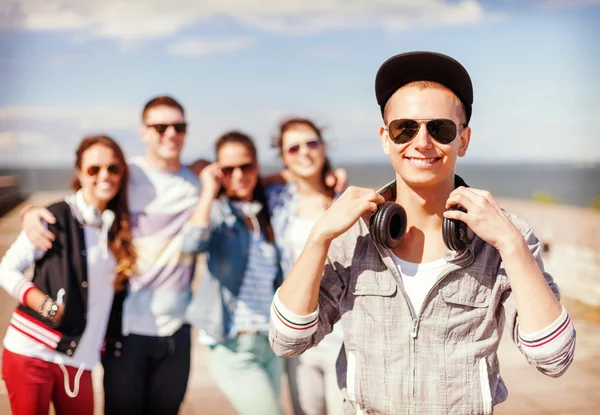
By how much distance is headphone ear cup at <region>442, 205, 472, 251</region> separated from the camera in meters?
1.75

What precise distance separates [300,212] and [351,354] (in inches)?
65.6

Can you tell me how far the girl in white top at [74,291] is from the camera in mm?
3059

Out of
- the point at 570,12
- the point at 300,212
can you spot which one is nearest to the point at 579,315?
the point at 570,12

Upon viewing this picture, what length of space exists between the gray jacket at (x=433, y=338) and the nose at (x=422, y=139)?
0.30 metres

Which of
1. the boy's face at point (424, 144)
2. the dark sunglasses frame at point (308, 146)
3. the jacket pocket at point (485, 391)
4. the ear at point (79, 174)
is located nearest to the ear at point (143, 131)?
the ear at point (79, 174)

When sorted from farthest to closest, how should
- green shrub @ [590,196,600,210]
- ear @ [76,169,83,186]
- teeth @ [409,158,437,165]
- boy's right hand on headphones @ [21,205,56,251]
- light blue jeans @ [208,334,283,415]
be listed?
green shrub @ [590,196,600,210], ear @ [76,169,83,186], light blue jeans @ [208,334,283,415], boy's right hand on headphones @ [21,205,56,251], teeth @ [409,158,437,165]

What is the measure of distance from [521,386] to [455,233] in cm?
361

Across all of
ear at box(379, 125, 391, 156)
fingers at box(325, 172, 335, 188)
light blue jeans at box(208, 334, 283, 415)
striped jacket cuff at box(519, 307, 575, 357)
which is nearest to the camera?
striped jacket cuff at box(519, 307, 575, 357)

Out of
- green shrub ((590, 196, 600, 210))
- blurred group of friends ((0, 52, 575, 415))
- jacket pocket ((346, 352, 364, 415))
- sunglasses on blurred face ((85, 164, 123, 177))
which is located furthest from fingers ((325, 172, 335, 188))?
green shrub ((590, 196, 600, 210))

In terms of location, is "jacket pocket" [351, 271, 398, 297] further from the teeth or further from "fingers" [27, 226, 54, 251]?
"fingers" [27, 226, 54, 251]

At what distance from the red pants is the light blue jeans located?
2.25 feet

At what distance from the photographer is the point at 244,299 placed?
337cm

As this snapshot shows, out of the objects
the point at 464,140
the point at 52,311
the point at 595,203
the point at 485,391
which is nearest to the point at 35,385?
the point at 52,311

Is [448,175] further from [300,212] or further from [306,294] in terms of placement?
[300,212]
